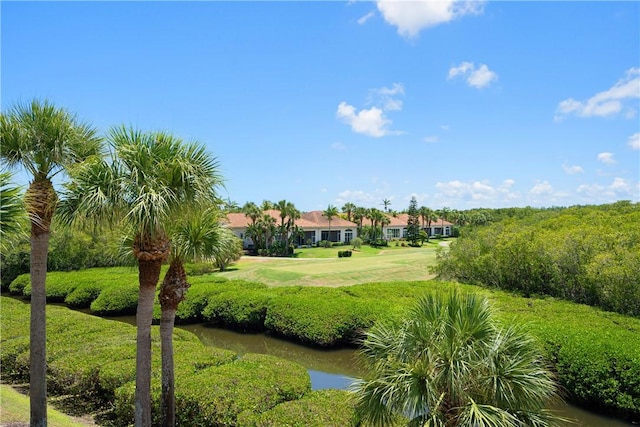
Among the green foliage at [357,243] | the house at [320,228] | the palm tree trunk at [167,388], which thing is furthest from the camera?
the house at [320,228]

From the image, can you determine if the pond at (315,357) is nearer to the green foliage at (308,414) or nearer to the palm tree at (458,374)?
the green foliage at (308,414)

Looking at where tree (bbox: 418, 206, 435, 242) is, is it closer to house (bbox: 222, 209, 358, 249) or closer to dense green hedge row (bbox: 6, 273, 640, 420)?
house (bbox: 222, 209, 358, 249)

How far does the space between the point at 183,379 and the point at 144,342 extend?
10.1ft


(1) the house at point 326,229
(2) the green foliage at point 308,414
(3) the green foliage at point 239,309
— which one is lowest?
(3) the green foliage at point 239,309

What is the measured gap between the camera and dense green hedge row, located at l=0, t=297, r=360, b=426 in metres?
9.42

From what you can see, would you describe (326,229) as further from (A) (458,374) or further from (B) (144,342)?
(A) (458,374)

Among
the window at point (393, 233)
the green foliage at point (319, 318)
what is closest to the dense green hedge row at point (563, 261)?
the green foliage at point (319, 318)

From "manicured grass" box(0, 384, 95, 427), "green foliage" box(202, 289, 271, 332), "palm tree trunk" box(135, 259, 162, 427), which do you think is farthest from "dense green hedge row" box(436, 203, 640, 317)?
"manicured grass" box(0, 384, 95, 427)

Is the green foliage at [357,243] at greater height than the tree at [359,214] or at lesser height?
lesser

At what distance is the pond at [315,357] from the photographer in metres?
13.3

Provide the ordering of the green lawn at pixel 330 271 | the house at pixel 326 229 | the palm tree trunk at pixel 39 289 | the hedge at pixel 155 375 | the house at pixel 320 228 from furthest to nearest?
1. the house at pixel 326 229
2. the house at pixel 320 228
3. the green lawn at pixel 330 271
4. the hedge at pixel 155 375
5. the palm tree trunk at pixel 39 289

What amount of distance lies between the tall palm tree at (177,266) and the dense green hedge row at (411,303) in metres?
5.00

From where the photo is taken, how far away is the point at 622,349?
12.6 metres

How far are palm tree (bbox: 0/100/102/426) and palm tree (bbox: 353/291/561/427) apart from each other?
7344mm
